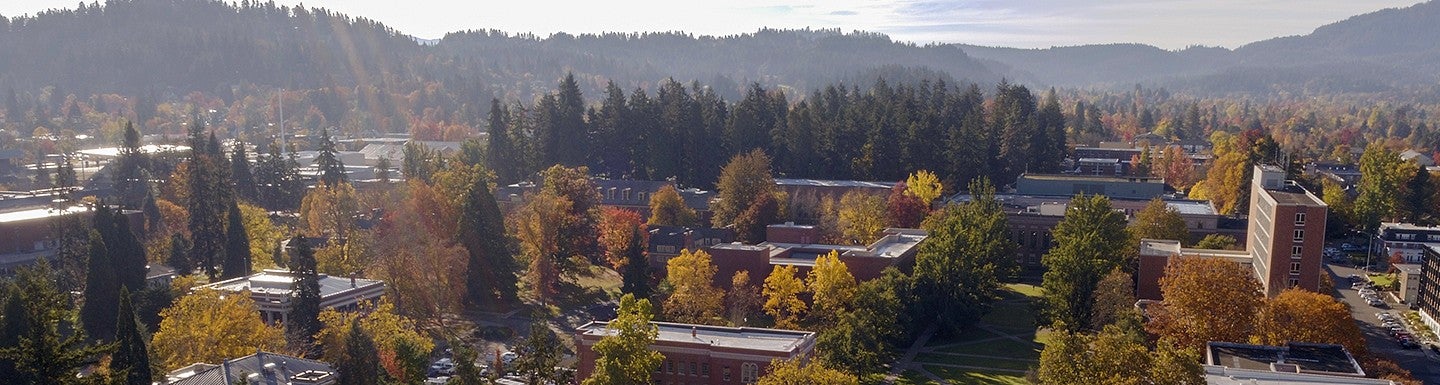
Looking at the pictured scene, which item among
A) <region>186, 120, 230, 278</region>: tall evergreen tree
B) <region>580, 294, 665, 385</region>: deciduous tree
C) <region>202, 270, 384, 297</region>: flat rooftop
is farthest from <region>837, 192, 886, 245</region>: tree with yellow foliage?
<region>186, 120, 230, 278</region>: tall evergreen tree

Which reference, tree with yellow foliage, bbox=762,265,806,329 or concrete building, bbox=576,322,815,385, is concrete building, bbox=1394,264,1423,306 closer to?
tree with yellow foliage, bbox=762,265,806,329

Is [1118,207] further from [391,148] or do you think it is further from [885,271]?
[391,148]

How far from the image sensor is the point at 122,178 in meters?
69.0

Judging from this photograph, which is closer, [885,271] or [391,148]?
[885,271]

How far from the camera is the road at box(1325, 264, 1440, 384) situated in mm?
39469

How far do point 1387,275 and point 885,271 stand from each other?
105 ft

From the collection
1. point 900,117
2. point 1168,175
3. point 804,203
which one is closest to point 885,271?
point 804,203

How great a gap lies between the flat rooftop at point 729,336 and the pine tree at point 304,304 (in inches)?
384

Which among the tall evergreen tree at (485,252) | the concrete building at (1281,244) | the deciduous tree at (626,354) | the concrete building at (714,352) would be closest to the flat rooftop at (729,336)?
the concrete building at (714,352)

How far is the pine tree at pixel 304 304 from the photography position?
3678 cm

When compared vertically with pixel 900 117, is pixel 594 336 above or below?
below

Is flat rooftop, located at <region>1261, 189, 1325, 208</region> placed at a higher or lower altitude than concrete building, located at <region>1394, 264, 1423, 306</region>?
higher

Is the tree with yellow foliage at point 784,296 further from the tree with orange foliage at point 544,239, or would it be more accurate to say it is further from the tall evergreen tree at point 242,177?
the tall evergreen tree at point 242,177

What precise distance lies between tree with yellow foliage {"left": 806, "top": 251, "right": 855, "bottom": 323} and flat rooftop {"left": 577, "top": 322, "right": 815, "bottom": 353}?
233 inches
